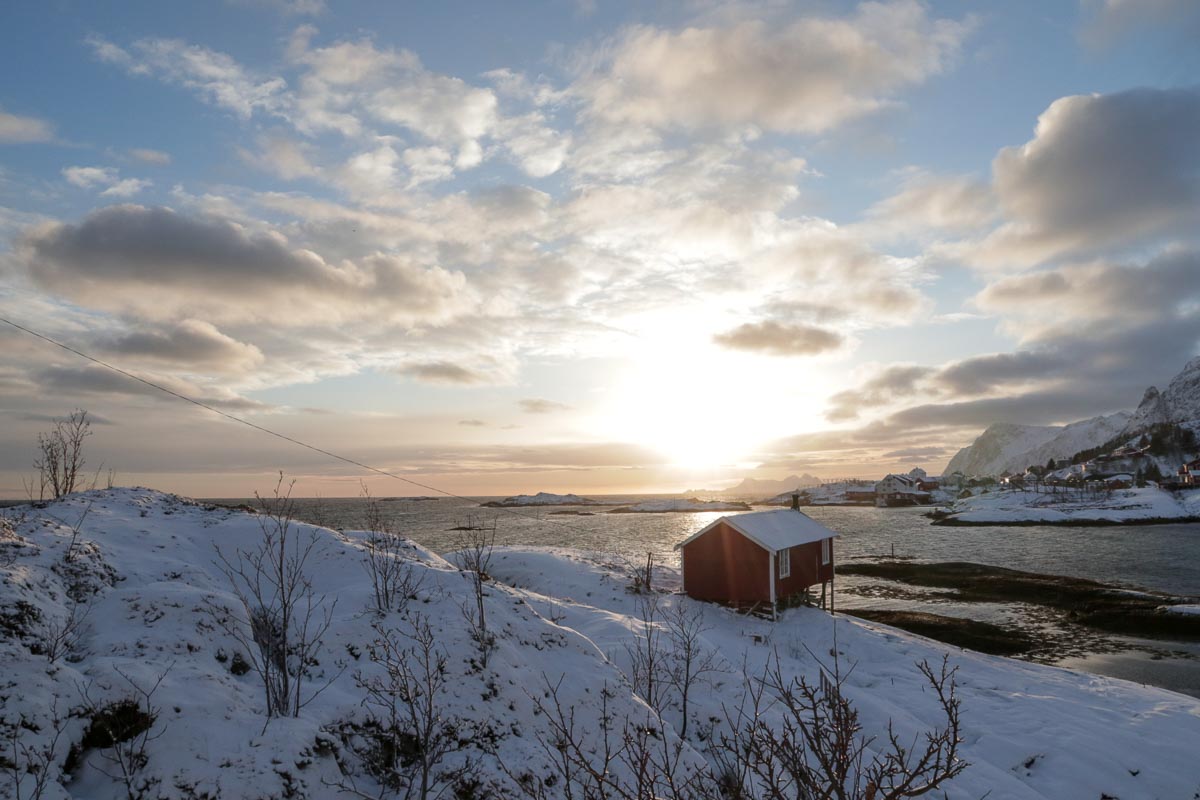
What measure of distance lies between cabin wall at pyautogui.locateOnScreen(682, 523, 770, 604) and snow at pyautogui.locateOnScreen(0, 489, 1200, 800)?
410 centimetres

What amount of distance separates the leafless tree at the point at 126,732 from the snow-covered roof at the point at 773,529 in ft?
87.3

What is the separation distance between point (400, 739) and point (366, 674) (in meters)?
2.20

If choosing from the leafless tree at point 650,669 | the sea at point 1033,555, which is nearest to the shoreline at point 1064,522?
the sea at point 1033,555

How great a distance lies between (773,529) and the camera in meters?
33.9

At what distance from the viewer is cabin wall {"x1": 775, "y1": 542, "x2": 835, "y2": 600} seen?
32250 mm

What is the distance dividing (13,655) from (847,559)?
2670 inches

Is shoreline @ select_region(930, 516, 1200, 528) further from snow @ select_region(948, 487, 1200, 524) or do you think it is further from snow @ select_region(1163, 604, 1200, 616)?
snow @ select_region(1163, 604, 1200, 616)

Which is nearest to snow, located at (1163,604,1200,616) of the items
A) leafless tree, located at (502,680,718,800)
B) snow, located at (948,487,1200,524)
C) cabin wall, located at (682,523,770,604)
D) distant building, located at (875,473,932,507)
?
cabin wall, located at (682,523,770,604)

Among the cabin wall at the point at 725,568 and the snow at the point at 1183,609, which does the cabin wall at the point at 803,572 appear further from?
the snow at the point at 1183,609

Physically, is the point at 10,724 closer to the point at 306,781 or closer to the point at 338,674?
the point at 306,781

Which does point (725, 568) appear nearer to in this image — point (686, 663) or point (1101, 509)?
point (686, 663)

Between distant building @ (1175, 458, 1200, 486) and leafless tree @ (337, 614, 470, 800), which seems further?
distant building @ (1175, 458, 1200, 486)

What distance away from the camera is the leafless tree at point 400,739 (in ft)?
33.9

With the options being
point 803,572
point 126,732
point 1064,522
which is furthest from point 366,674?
point 1064,522
